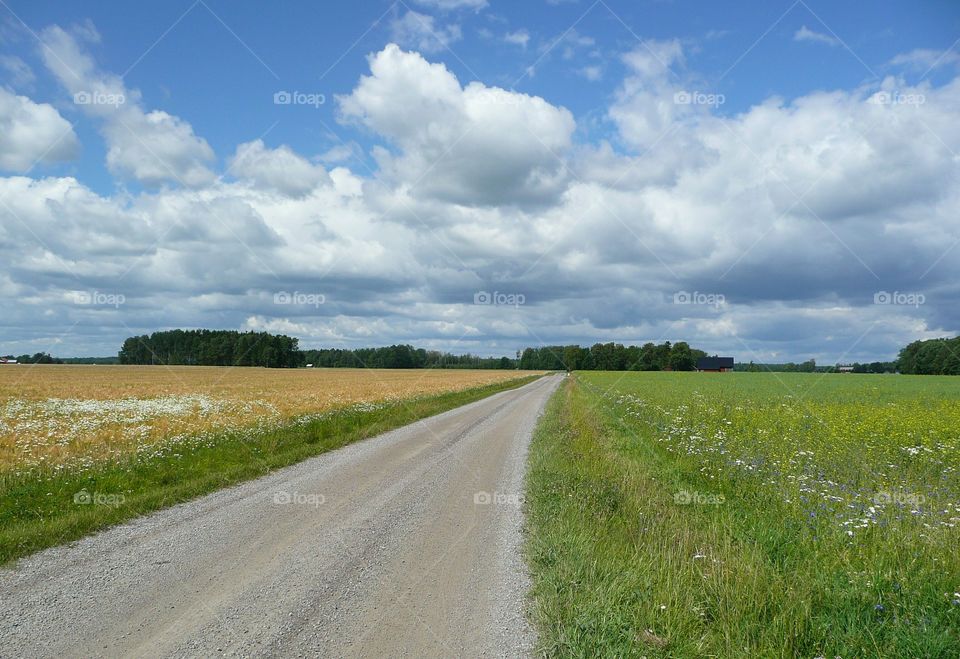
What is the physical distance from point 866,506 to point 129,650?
9791mm

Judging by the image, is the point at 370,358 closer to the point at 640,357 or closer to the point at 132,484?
the point at 640,357

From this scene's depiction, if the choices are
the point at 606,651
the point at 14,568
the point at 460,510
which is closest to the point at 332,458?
the point at 460,510

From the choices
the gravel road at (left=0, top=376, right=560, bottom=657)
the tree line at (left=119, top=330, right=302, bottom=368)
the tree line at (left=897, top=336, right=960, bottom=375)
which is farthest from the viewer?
the tree line at (left=119, top=330, right=302, bottom=368)

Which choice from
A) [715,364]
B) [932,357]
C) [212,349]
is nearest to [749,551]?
[932,357]

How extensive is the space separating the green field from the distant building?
549 ft

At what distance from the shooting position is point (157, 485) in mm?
10539

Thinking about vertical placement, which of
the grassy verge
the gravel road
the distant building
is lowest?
the gravel road

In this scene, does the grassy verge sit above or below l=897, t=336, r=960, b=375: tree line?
below

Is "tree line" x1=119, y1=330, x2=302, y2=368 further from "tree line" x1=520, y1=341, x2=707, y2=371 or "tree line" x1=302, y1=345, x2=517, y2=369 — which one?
"tree line" x1=520, y1=341, x2=707, y2=371

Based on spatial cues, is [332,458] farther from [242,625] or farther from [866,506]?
[866,506]

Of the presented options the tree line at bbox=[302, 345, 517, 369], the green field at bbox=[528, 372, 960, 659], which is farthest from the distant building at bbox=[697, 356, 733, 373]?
the green field at bbox=[528, 372, 960, 659]

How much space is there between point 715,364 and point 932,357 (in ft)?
190

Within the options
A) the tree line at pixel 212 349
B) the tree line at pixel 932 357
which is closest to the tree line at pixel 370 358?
the tree line at pixel 212 349

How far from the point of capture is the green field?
4.87m
